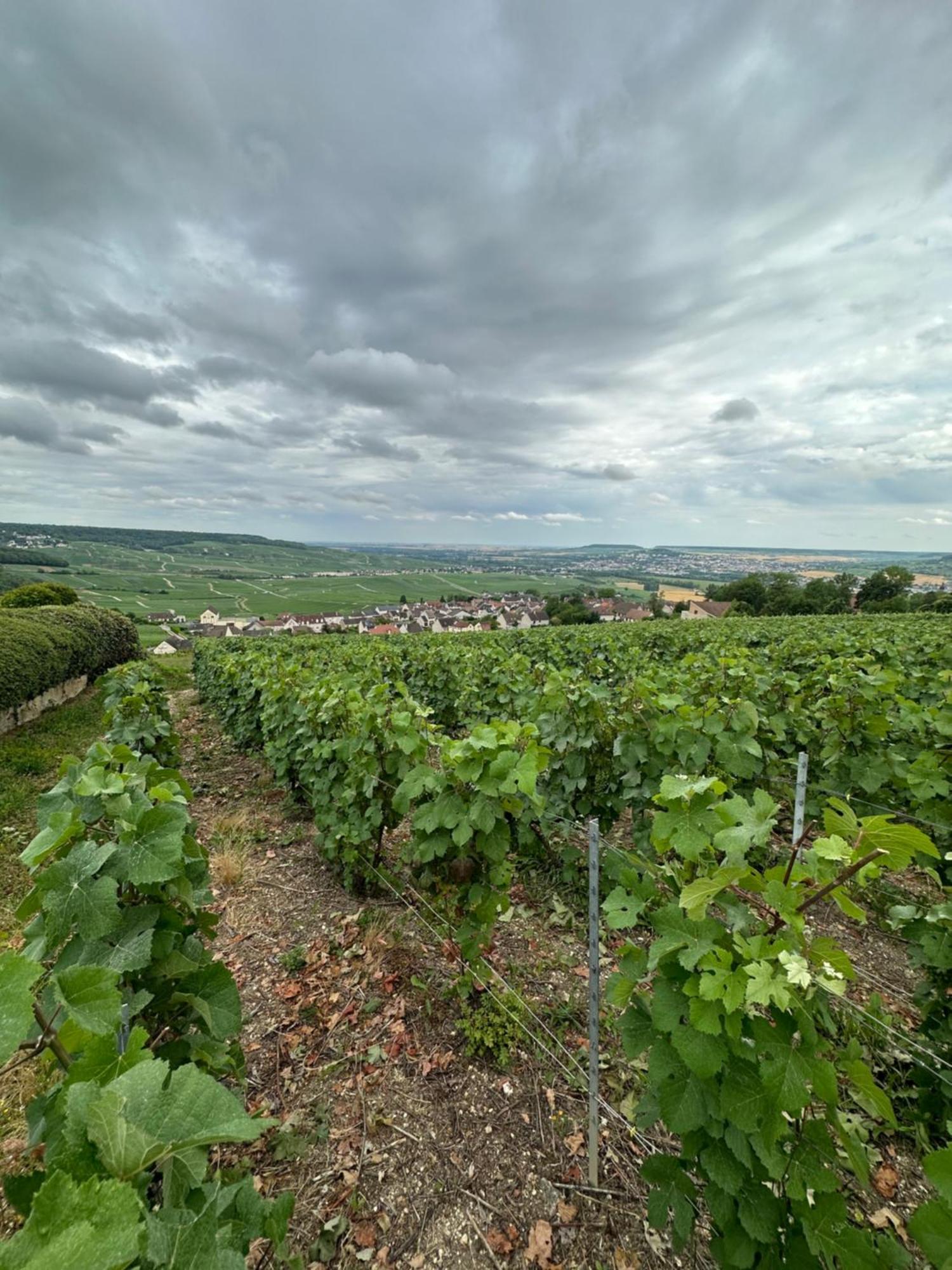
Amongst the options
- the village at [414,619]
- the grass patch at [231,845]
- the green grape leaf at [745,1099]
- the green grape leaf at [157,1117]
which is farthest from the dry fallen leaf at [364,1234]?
the village at [414,619]

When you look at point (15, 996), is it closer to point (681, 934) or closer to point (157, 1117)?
point (157, 1117)

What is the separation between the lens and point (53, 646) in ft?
50.7

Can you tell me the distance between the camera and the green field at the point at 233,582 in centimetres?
9712

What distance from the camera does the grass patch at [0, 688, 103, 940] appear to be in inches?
239

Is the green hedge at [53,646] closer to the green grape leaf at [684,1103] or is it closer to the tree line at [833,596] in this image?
the green grape leaf at [684,1103]

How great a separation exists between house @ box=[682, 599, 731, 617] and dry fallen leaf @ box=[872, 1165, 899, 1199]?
72.6 meters

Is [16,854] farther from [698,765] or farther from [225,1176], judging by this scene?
[698,765]

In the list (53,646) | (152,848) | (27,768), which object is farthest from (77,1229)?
(53,646)

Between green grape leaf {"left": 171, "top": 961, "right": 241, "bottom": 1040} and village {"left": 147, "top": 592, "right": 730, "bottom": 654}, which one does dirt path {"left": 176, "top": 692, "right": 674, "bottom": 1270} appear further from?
village {"left": 147, "top": 592, "right": 730, "bottom": 654}

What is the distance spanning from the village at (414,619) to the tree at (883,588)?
15390 millimetres

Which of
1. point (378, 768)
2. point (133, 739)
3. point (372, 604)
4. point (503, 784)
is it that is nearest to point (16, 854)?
point (133, 739)

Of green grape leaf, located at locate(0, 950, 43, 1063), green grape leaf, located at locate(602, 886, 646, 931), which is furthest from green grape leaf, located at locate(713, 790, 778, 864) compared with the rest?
green grape leaf, located at locate(0, 950, 43, 1063)

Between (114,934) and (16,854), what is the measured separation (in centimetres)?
637

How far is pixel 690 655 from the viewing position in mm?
7875
